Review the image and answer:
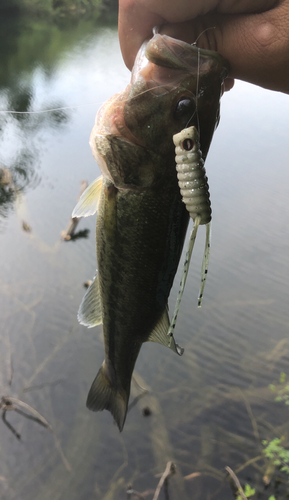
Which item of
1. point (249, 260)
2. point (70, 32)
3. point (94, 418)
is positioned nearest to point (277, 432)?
point (94, 418)

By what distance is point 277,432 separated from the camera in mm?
3578

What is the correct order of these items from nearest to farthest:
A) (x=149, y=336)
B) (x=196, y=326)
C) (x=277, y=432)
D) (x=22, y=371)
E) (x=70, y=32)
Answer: (x=149, y=336) < (x=277, y=432) < (x=22, y=371) < (x=196, y=326) < (x=70, y=32)

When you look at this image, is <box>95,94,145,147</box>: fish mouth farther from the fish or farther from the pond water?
the pond water

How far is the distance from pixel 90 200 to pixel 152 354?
10.3ft

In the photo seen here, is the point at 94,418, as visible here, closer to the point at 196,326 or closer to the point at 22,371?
the point at 22,371

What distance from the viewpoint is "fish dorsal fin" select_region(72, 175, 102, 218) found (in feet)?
5.45

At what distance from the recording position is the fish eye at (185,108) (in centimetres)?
123

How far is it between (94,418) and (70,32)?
2671cm

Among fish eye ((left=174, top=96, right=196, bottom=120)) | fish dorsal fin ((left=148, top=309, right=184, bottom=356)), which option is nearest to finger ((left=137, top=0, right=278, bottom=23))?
fish eye ((left=174, top=96, right=196, bottom=120))

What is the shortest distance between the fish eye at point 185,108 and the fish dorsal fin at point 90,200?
22.3 inches

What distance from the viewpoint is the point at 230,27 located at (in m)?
1.23

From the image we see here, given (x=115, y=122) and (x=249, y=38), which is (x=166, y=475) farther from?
(x=249, y=38)

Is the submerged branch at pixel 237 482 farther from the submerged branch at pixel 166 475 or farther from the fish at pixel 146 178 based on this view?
the fish at pixel 146 178

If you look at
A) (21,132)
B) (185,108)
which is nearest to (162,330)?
(185,108)
